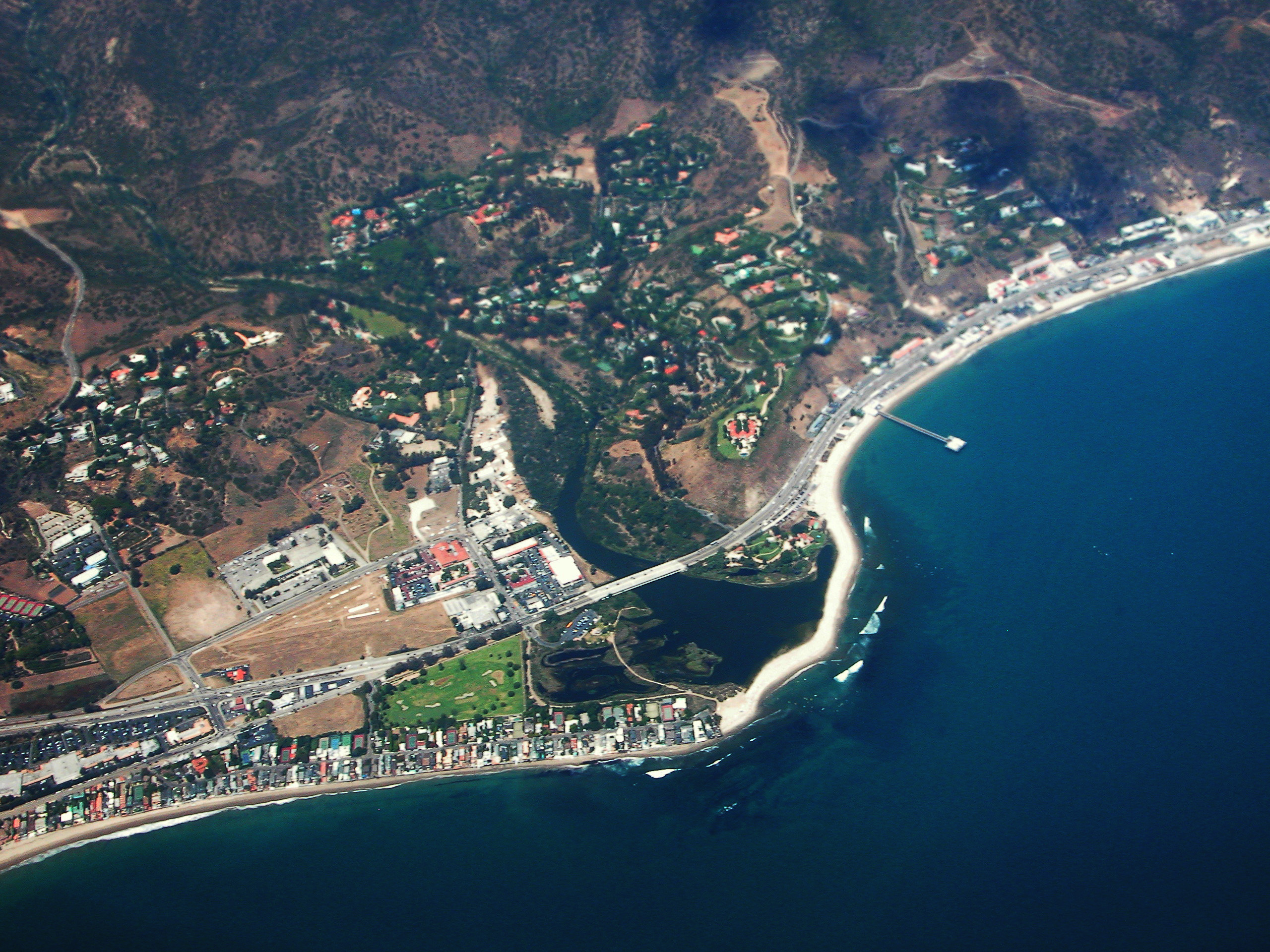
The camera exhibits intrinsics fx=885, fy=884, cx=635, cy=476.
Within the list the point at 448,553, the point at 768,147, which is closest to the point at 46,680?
the point at 448,553

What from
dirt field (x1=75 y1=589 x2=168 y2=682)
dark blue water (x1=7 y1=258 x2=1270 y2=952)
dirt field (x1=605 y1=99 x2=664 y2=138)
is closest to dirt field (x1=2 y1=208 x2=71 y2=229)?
dirt field (x1=75 y1=589 x2=168 y2=682)

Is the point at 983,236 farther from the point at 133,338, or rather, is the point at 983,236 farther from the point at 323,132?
the point at 133,338

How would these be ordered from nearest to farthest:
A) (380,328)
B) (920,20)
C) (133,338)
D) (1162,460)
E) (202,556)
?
(202,556)
(1162,460)
(133,338)
(380,328)
(920,20)

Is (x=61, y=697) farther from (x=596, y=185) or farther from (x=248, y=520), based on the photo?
(x=596, y=185)

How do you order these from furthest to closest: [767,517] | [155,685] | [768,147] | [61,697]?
[768,147]
[767,517]
[155,685]
[61,697]

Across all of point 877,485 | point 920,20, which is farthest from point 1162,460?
point 920,20
